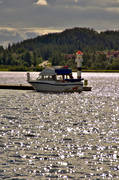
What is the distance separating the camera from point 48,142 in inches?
1390

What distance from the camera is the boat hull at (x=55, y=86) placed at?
314 feet

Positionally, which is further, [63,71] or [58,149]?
[63,71]

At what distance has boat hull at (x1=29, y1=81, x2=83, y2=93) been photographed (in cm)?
9572

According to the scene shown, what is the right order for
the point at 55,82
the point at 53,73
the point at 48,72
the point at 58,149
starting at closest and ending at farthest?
the point at 58,149 → the point at 53,73 → the point at 48,72 → the point at 55,82

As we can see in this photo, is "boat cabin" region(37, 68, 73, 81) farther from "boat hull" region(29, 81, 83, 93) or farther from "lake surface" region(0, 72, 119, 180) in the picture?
"lake surface" region(0, 72, 119, 180)

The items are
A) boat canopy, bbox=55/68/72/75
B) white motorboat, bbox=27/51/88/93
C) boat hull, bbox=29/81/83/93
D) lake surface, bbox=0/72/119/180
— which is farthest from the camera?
boat hull, bbox=29/81/83/93

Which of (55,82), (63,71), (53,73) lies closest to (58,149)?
(53,73)

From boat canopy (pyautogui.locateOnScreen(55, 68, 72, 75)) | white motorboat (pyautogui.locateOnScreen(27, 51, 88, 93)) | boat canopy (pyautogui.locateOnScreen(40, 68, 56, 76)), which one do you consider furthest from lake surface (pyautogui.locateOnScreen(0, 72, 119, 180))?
boat canopy (pyautogui.locateOnScreen(55, 68, 72, 75))

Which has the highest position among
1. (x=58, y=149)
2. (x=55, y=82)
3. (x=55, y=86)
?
(x=55, y=82)

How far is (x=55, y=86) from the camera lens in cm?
9600

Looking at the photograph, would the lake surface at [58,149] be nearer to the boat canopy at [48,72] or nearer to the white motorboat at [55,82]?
the boat canopy at [48,72]

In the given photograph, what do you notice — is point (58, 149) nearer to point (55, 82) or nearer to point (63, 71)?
point (55, 82)

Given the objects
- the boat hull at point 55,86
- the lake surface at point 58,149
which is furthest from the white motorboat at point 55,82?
the lake surface at point 58,149

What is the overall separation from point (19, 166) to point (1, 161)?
1768 mm
